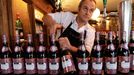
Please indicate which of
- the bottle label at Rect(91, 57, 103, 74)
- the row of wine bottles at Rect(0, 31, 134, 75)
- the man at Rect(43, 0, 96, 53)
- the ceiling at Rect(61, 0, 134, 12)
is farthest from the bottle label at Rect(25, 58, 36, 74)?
the ceiling at Rect(61, 0, 134, 12)

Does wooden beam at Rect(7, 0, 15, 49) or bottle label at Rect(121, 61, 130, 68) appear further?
wooden beam at Rect(7, 0, 15, 49)

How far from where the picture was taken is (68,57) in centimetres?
141

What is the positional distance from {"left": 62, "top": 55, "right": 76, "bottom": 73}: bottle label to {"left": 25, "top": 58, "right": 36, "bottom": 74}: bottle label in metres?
0.20

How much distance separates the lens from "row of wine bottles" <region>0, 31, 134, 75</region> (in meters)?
1.40

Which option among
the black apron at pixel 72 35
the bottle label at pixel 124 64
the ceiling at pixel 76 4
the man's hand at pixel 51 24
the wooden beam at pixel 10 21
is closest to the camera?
the bottle label at pixel 124 64

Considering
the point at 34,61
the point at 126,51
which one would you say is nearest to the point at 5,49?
the point at 34,61

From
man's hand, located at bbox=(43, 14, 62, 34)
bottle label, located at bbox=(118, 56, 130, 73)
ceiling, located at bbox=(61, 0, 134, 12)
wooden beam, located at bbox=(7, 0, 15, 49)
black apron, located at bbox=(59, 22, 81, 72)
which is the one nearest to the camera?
bottle label, located at bbox=(118, 56, 130, 73)

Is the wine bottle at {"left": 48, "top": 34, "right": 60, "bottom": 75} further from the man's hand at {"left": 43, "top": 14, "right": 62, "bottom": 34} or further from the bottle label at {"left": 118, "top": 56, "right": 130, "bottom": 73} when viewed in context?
the bottle label at {"left": 118, "top": 56, "right": 130, "bottom": 73}

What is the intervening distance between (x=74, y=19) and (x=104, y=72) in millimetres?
620

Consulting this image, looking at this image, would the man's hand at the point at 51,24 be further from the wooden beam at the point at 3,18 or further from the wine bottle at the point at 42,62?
the wooden beam at the point at 3,18

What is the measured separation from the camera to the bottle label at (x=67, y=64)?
4.58ft

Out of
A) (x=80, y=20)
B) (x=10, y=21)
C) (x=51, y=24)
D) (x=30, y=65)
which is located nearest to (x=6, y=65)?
(x=30, y=65)

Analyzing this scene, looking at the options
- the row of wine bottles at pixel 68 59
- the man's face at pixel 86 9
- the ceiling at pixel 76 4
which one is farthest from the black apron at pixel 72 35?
the ceiling at pixel 76 4

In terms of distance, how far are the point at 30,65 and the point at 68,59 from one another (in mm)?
258
